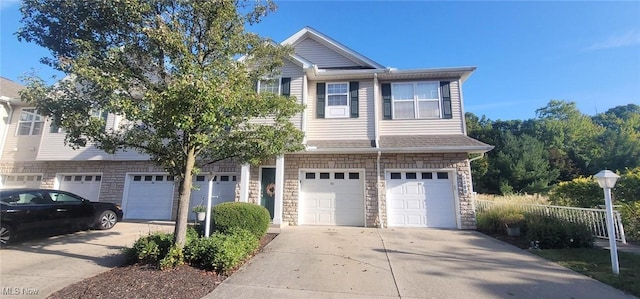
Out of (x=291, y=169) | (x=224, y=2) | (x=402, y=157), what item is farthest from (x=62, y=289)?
(x=402, y=157)

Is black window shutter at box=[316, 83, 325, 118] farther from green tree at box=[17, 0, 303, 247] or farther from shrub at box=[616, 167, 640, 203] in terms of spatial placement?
shrub at box=[616, 167, 640, 203]

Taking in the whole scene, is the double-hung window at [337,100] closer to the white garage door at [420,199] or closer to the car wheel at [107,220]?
the white garage door at [420,199]

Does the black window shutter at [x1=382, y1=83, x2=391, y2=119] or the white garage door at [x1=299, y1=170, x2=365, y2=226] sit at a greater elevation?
the black window shutter at [x1=382, y1=83, x2=391, y2=119]

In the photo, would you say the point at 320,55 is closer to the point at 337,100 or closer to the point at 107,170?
the point at 337,100

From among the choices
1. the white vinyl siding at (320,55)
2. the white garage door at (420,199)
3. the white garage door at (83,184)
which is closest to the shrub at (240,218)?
the white garage door at (420,199)

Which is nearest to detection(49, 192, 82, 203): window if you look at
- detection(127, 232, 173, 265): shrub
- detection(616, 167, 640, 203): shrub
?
detection(127, 232, 173, 265): shrub

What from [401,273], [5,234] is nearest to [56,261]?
[5,234]

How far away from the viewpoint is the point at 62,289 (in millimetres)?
4645

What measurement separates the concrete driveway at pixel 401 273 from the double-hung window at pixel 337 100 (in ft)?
17.1

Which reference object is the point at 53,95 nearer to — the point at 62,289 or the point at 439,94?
the point at 62,289

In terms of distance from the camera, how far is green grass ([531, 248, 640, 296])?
495 cm

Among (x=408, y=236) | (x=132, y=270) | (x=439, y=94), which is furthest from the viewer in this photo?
(x=439, y=94)

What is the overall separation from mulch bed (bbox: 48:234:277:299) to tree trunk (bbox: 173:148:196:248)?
1.95ft

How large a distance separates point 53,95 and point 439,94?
11495mm
